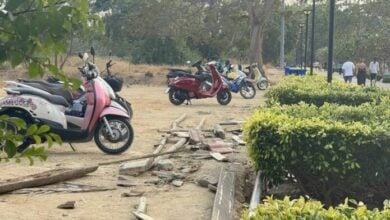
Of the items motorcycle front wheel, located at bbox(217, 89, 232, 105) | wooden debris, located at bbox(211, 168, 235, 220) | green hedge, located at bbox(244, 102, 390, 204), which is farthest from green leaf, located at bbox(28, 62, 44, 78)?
motorcycle front wheel, located at bbox(217, 89, 232, 105)

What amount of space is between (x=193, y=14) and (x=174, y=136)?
1053 inches

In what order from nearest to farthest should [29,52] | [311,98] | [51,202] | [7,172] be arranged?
[29,52] < [51,202] < [7,172] < [311,98]

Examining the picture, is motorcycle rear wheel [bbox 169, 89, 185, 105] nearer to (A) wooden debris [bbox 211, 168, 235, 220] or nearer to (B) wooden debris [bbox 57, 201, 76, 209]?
(A) wooden debris [bbox 211, 168, 235, 220]

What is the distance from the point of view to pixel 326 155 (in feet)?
16.4

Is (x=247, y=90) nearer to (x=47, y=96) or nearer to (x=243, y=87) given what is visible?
(x=243, y=87)

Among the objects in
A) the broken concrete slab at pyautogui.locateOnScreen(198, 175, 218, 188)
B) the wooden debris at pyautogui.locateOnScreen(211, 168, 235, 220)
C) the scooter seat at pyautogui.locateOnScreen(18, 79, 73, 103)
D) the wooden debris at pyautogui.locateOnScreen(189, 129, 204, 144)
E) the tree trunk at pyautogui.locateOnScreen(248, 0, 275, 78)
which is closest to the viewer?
the wooden debris at pyautogui.locateOnScreen(211, 168, 235, 220)

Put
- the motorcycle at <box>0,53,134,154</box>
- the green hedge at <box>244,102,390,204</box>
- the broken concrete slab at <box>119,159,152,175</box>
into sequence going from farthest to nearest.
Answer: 1. the motorcycle at <box>0,53,134,154</box>
2. the broken concrete slab at <box>119,159,152,175</box>
3. the green hedge at <box>244,102,390,204</box>

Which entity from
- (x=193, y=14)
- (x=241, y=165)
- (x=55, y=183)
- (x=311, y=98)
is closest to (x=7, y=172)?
(x=55, y=183)

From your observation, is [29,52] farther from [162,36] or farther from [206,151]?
[162,36]

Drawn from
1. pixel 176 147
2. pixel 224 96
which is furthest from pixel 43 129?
pixel 224 96

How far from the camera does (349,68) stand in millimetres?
22047

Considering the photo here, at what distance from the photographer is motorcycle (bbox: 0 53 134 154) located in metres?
7.43

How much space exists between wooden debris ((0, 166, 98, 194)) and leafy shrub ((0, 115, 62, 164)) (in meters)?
4.05

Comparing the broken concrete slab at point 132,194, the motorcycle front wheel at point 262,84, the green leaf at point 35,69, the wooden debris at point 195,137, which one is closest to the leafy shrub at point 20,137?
the green leaf at point 35,69
